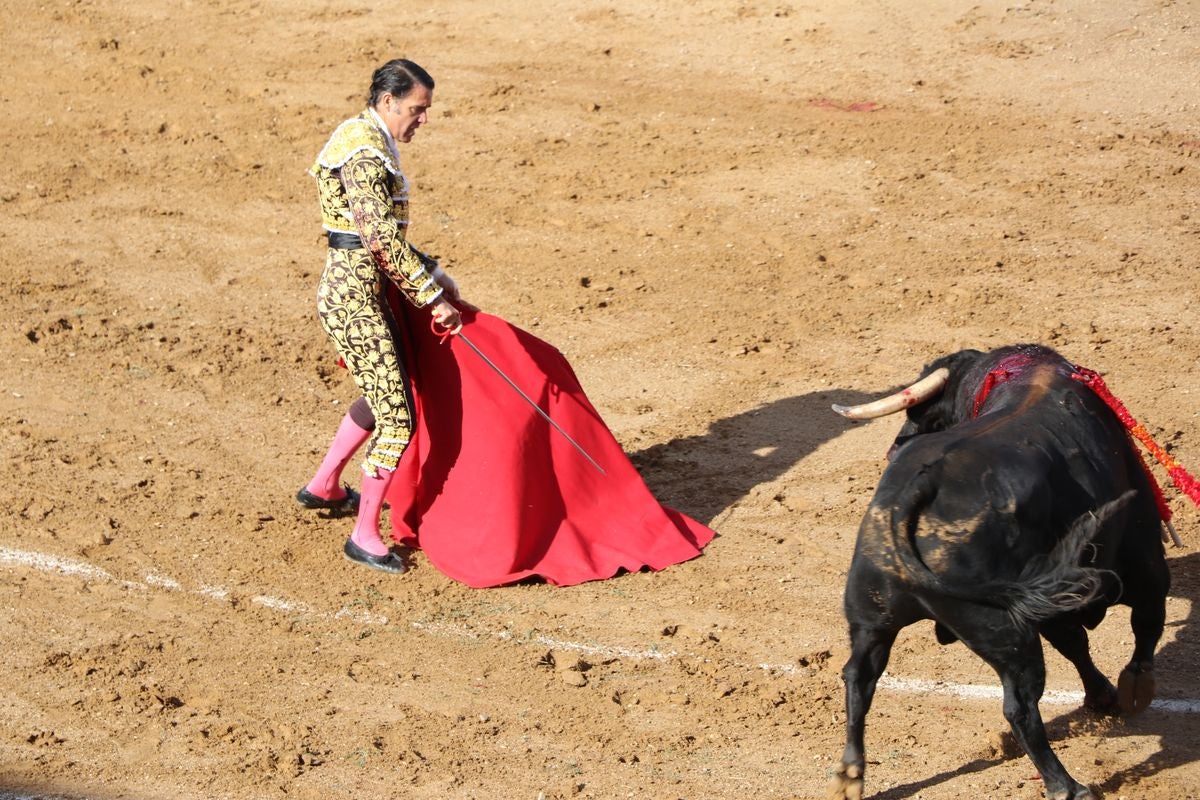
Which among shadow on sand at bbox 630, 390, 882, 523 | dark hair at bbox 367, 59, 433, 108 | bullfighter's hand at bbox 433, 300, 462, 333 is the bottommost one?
shadow on sand at bbox 630, 390, 882, 523

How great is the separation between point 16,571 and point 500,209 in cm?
483

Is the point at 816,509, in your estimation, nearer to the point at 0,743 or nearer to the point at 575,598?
the point at 575,598

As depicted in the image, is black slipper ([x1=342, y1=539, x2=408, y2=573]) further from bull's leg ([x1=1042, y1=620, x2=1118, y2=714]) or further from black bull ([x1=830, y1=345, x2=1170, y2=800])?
bull's leg ([x1=1042, y1=620, x2=1118, y2=714])

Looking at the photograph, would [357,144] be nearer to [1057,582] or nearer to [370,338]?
[370,338]

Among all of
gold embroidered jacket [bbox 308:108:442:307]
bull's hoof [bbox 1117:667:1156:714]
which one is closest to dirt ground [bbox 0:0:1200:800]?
bull's hoof [bbox 1117:667:1156:714]

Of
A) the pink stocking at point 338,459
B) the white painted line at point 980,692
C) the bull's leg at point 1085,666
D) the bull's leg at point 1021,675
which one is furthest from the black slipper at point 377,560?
the bull's leg at point 1021,675

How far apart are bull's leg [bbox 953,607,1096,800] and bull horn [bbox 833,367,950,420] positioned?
3.06ft

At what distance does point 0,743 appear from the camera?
17.1ft

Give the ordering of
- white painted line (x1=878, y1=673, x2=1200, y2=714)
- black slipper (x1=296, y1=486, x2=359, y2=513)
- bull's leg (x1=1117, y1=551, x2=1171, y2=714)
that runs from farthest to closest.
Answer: black slipper (x1=296, y1=486, x2=359, y2=513)
white painted line (x1=878, y1=673, x2=1200, y2=714)
bull's leg (x1=1117, y1=551, x2=1171, y2=714)

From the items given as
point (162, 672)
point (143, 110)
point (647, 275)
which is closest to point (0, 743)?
point (162, 672)

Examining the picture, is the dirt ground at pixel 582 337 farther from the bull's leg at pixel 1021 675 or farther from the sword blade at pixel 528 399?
the sword blade at pixel 528 399

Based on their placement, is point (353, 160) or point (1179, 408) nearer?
point (353, 160)

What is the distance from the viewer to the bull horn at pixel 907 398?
5.16 metres

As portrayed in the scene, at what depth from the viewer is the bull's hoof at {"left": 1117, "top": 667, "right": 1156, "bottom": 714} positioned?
17.0ft
